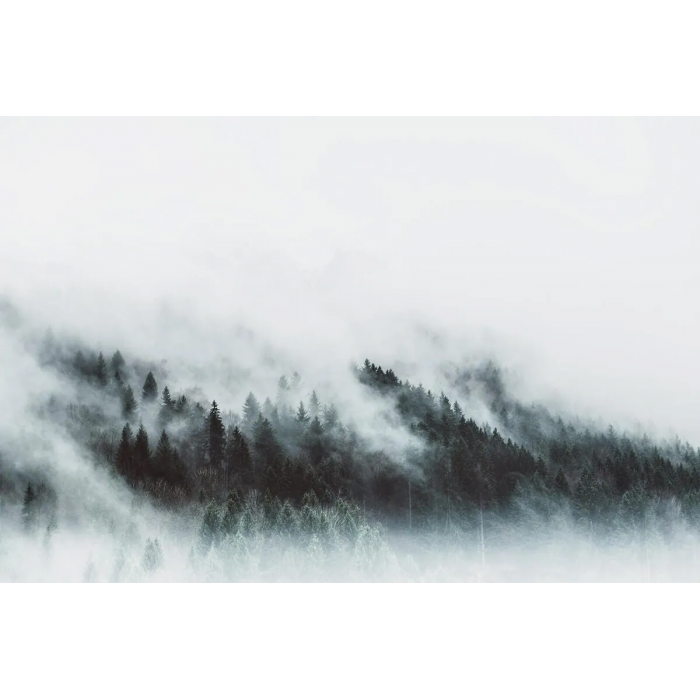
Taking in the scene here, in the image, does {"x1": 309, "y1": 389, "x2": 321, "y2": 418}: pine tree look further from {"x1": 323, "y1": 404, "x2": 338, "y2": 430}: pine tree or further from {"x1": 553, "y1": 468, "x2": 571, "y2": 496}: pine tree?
{"x1": 553, "y1": 468, "x2": 571, "y2": 496}: pine tree

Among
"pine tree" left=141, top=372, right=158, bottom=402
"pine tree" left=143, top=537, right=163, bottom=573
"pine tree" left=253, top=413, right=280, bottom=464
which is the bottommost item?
"pine tree" left=143, top=537, right=163, bottom=573

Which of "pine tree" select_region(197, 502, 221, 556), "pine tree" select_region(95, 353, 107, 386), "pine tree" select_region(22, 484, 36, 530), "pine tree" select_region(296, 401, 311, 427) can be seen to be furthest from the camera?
"pine tree" select_region(296, 401, 311, 427)

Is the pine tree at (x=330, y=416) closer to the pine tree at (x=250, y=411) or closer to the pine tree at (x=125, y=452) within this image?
the pine tree at (x=250, y=411)

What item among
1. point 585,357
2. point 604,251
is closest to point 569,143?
point 604,251

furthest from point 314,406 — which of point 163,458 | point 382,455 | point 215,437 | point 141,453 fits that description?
point 141,453

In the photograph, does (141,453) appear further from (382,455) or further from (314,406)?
(382,455)

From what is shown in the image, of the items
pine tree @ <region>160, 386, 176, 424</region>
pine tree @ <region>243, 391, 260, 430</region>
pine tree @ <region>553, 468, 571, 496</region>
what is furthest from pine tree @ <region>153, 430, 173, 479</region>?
pine tree @ <region>553, 468, 571, 496</region>

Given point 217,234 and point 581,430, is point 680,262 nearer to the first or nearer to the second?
point 581,430
